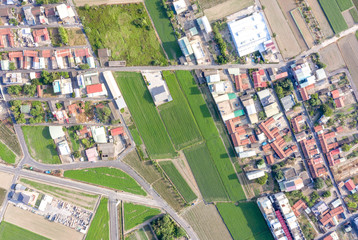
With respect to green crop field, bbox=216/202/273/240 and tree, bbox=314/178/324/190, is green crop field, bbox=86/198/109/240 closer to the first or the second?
green crop field, bbox=216/202/273/240

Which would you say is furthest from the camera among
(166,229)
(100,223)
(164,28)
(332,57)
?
(100,223)

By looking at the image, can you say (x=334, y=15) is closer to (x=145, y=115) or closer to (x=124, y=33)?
(x=124, y=33)

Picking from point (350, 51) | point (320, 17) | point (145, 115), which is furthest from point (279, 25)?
point (145, 115)

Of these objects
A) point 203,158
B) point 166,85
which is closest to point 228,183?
point 203,158

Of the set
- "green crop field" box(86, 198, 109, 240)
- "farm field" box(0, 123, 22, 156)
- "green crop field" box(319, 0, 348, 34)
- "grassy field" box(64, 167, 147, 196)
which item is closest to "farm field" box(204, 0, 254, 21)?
"green crop field" box(319, 0, 348, 34)

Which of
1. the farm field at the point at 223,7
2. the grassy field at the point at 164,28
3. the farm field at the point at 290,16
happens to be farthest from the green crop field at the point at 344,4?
the grassy field at the point at 164,28

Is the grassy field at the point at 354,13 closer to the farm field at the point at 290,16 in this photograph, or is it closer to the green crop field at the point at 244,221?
the farm field at the point at 290,16
